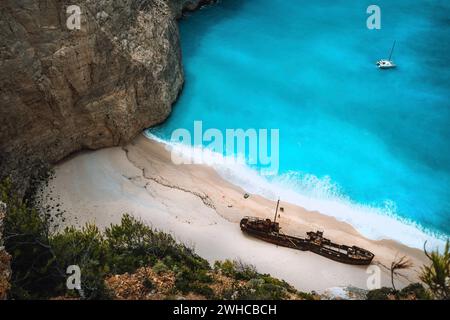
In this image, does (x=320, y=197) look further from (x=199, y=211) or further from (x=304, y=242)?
(x=199, y=211)

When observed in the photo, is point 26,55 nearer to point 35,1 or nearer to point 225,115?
point 35,1

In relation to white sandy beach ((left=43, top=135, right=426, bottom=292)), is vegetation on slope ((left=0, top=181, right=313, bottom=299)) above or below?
above

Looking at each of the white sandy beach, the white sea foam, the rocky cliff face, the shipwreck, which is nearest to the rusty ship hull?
the shipwreck

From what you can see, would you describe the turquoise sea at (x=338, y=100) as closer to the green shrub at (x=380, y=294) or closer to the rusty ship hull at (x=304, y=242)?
the rusty ship hull at (x=304, y=242)

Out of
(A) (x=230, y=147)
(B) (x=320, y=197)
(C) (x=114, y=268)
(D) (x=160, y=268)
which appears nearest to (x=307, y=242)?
(B) (x=320, y=197)

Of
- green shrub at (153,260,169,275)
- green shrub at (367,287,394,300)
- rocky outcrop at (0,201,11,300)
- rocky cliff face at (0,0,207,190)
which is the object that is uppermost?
rocky cliff face at (0,0,207,190)

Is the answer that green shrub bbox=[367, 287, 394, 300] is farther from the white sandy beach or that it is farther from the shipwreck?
the shipwreck
